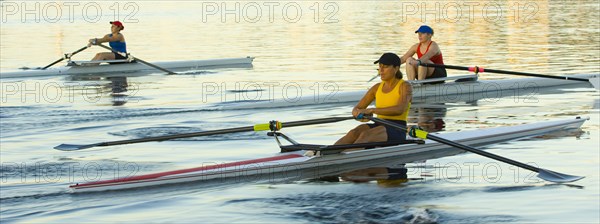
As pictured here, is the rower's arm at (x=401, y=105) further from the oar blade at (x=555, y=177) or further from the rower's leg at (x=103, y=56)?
the rower's leg at (x=103, y=56)

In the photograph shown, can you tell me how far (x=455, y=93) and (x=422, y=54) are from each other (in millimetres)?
1428

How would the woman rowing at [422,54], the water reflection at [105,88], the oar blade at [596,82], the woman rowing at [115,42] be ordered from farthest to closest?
1. the woman rowing at [115,42]
2. the water reflection at [105,88]
3. the oar blade at [596,82]
4. the woman rowing at [422,54]

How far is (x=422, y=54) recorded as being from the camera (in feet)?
58.7

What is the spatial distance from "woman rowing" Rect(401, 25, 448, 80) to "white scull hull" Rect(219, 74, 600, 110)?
10.7 inches

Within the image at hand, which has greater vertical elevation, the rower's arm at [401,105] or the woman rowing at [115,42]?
the woman rowing at [115,42]

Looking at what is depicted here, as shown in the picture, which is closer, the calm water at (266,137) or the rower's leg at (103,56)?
the calm water at (266,137)

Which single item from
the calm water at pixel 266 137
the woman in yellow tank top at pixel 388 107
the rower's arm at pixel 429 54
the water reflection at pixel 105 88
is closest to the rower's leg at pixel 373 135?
the woman in yellow tank top at pixel 388 107

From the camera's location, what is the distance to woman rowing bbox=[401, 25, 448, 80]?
699 inches

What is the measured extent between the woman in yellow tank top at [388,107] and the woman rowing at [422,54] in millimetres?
5671

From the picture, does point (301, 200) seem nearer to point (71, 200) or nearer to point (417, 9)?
point (71, 200)

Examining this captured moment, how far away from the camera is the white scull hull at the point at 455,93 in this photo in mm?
18250

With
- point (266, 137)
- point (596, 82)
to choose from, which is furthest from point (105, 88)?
point (596, 82)

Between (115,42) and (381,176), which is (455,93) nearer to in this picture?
(381,176)

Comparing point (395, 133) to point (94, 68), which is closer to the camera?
point (395, 133)
